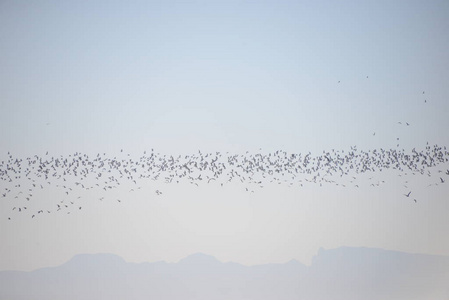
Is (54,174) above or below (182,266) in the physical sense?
above

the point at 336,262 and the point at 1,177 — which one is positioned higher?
the point at 1,177

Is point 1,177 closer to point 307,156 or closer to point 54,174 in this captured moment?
point 54,174

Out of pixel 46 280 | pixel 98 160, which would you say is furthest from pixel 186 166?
pixel 46 280

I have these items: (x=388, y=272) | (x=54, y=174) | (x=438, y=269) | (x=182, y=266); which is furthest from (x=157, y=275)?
(x=438, y=269)

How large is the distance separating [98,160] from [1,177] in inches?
101

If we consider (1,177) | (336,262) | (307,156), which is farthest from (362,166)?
(1,177)

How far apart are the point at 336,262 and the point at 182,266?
3.90 meters

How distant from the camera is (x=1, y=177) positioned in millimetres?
15172

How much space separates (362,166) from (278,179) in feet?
7.37

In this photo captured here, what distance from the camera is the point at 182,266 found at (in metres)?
14.8

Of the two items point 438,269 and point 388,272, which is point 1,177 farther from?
point 438,269

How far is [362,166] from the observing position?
1538cm

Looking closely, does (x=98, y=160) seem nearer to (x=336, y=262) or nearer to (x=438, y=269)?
(x=336, y=262)

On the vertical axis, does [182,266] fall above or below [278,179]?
below
